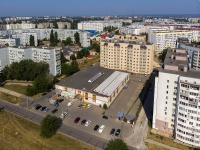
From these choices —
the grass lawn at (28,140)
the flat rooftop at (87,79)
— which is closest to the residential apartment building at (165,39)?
the flat rooftop at (87,79)

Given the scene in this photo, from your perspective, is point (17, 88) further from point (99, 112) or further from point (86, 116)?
point (99, 112)

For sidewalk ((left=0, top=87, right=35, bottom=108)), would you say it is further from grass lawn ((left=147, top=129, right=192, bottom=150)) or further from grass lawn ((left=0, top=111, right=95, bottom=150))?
grass lawn ((left=147, top=129, right=192, bottom=150))

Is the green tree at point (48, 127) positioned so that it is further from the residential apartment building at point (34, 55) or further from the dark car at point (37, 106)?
the residential apartment building at point (34, 55)

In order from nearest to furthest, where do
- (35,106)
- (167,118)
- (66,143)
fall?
(66,143)
(167,118)
(35,106)

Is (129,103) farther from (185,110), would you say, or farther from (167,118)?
(185,110)

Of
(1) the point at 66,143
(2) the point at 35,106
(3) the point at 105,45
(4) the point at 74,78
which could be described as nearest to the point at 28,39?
(3) the point at 105,45

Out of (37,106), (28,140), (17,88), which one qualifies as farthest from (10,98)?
(28,140)
